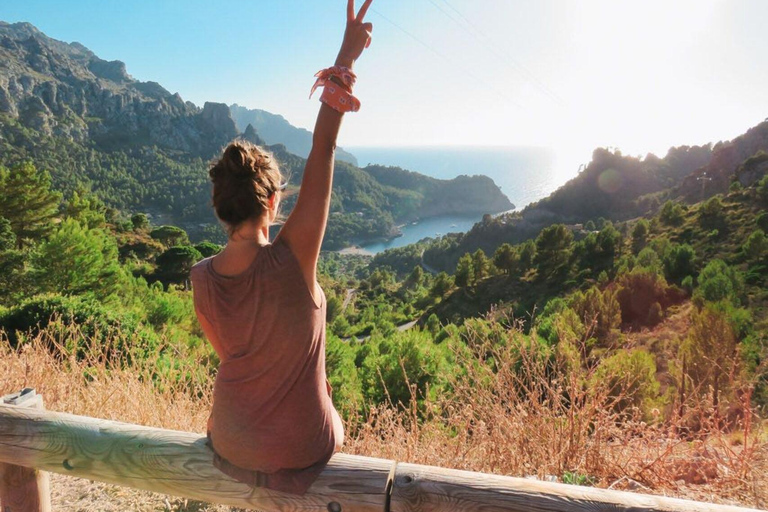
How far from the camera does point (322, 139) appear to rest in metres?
1.05

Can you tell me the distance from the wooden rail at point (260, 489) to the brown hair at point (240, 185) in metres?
0.74

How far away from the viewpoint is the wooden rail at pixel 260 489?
109cm

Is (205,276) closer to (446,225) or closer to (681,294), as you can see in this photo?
(681,294)

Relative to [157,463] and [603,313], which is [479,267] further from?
[157,463]

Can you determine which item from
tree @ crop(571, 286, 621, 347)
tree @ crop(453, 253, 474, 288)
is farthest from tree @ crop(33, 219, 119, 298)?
tree @ crop(453, 253, 474, 288)

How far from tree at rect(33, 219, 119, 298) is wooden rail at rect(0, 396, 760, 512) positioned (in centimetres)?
1419

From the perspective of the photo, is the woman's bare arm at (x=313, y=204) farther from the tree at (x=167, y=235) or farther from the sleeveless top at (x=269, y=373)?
the tree at (x=167, y=235)

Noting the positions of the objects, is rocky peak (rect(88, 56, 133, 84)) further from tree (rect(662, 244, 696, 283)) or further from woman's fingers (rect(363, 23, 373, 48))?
woman's fingers (rect(363, 23, 373, 48))

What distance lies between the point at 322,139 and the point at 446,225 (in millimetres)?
135066

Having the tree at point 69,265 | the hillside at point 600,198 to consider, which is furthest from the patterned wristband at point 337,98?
the hillside at point 600,198

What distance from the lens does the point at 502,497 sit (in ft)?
3.66

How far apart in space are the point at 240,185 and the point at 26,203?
2662 cm

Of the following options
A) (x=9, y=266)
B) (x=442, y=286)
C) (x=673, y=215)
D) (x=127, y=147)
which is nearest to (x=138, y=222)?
(x=9, y=266)

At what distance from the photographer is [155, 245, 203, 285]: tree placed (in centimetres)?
3188
